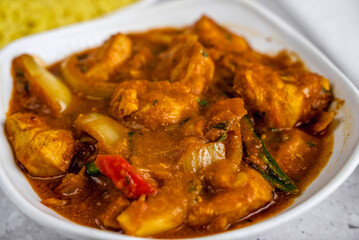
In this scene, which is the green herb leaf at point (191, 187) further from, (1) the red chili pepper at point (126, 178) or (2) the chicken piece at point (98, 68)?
(2) the chicken piece at point (98, 68)

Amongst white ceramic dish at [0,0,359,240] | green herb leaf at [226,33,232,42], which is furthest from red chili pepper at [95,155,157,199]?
green herb leaf at [226,33,232,42]

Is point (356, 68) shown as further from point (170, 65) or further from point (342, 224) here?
point (170, 65)

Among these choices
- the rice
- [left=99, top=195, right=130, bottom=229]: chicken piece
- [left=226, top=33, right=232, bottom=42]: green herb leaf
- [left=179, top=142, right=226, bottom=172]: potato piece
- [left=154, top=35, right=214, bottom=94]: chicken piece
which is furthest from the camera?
the rice

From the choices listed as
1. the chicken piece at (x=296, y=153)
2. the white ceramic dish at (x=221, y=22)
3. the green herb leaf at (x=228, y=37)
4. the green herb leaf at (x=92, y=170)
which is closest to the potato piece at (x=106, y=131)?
the green herb leaf at (x=92, y=170)

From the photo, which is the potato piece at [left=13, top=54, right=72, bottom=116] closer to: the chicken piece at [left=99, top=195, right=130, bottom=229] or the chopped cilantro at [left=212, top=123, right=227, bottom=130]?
the chicken piece at [left=99, top=195, right=130, bottom=229]

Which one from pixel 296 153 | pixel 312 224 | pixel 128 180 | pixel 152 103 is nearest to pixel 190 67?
pixel 152 103

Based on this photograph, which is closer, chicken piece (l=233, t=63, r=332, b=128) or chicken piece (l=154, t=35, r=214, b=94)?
chicken piece (l=233, t=63, r=332, b=128)

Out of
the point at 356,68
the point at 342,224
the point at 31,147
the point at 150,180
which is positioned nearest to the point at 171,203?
the point at 150,180
